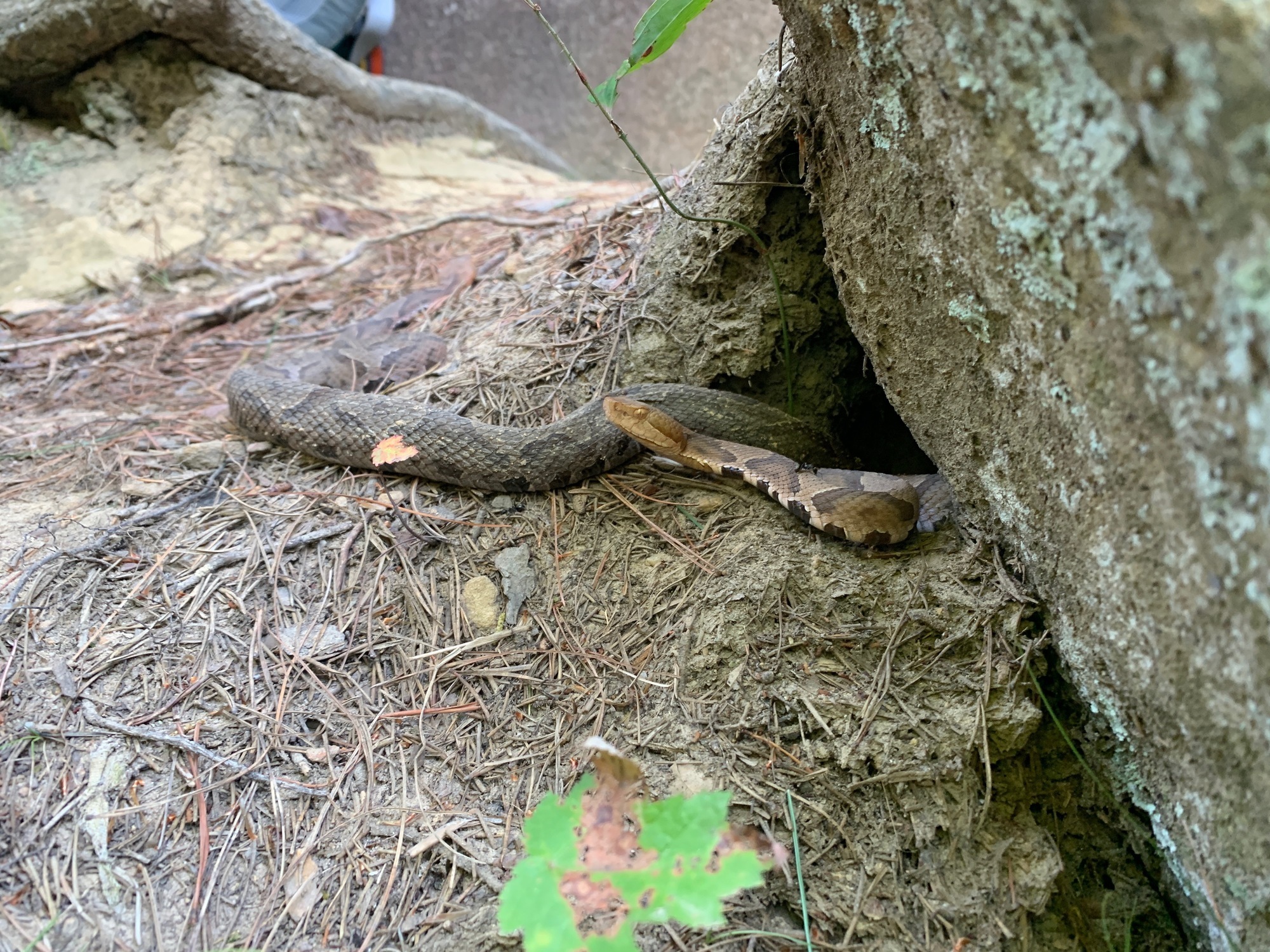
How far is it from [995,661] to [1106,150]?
1.31 metres

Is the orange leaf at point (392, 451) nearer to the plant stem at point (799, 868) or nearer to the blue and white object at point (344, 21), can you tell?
the plant stem at point (799, 868)

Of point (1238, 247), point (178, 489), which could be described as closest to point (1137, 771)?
point (1238, 247)

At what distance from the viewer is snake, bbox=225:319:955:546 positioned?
2.54 metres

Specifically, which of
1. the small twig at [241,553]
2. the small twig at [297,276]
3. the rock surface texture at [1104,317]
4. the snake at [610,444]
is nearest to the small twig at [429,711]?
the small twig at [241,553]

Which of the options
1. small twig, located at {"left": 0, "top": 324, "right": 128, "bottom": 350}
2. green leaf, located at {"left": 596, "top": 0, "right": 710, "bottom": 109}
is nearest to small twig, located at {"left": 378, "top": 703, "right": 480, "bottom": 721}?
green leaf, located at {"left": 596, "top": 0, "right": 710, "bottom": 109}

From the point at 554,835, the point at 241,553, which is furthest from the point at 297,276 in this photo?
the point at 554,835

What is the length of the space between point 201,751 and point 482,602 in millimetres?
847

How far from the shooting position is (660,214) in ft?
12.3

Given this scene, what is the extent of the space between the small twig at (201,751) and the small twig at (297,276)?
10.0 ft

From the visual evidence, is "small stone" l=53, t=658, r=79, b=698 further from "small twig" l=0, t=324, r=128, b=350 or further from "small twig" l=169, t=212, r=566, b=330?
"small twig" l=169, t=212, r=566, b=330

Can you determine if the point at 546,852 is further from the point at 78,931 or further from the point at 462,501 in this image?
the point at 462,501

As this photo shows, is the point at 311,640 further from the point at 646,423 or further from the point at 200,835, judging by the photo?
the point at 646,423

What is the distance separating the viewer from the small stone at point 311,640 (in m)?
2.36

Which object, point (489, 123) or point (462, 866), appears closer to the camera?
Result: point (462, 866)
